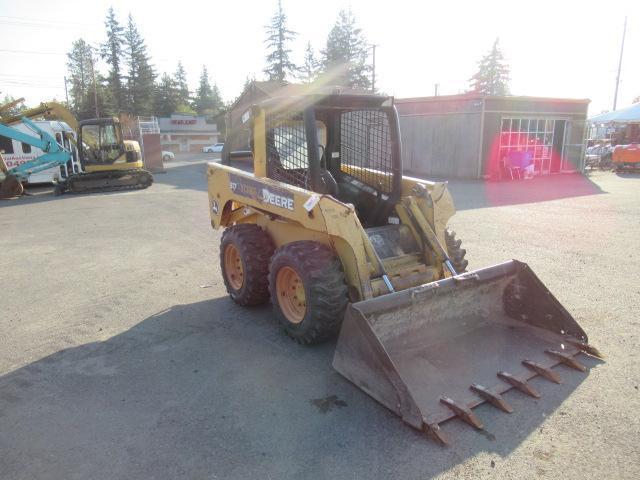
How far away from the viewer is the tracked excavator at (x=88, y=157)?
17.2m

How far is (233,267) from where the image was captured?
5.92 m

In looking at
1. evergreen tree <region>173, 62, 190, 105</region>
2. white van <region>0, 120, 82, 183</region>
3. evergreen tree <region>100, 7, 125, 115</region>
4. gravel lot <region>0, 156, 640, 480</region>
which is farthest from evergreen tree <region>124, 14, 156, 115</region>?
gravel lot <region>0, 156, 640, 480</region>

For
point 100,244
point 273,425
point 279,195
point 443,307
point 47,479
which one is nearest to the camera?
point 47,479

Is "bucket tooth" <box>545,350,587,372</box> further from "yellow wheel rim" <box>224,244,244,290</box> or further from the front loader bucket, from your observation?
"yellow wheel rim" <box>224,244,244,290</box>

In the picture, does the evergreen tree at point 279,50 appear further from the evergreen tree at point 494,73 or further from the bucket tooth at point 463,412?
the bucket tooth at point 463,412

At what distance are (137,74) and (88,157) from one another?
48008mm

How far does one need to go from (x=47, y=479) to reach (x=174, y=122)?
63.6m

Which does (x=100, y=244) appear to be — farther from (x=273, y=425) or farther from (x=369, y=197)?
(x=273, y=425)

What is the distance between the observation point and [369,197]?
Result: 534 cm

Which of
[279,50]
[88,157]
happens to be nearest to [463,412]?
[88,157]

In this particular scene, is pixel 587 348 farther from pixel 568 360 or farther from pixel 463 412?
pixel 463 412

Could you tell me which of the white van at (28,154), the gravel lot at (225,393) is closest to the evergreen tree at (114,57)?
the white van at (28,154)

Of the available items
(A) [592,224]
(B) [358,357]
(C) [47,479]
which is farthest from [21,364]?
(A) [592,224]

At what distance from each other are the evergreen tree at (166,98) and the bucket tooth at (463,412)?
232 ft
